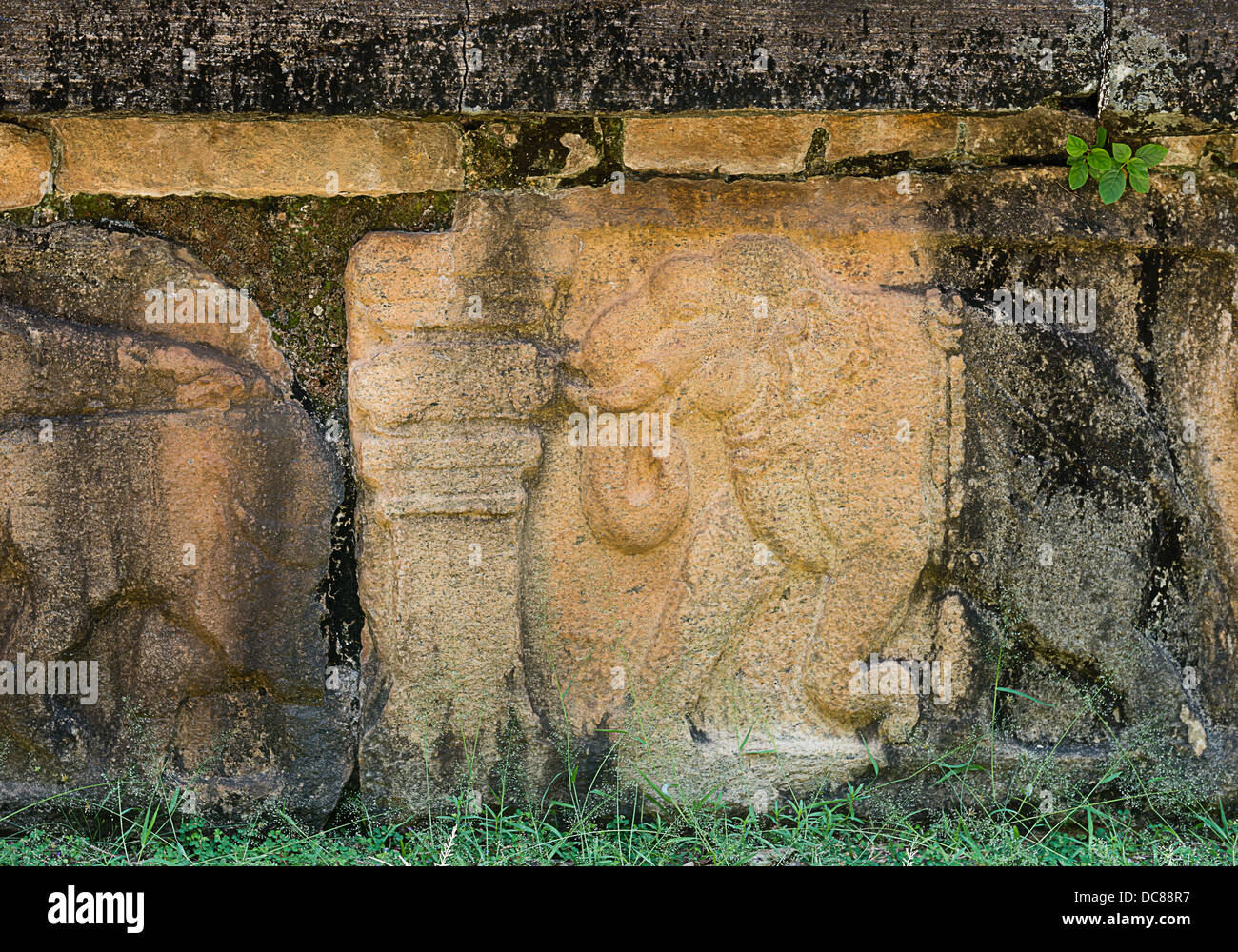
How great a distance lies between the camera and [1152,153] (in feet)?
8.45

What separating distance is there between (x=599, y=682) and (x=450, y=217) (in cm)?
119

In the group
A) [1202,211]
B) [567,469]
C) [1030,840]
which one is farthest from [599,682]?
[1202,211]

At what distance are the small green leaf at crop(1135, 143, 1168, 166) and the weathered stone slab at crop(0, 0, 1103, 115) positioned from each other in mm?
241

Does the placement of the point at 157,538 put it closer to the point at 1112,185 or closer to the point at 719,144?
the point at 719,144

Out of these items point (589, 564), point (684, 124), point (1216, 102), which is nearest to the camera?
point (1216, 102)

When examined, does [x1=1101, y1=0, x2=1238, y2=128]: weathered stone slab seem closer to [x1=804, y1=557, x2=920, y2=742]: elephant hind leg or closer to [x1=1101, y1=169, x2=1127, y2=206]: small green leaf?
[x1=1101, y1=169, x2=1127, y2=206]: small green leaf

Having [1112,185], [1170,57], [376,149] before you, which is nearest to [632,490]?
[376,149]

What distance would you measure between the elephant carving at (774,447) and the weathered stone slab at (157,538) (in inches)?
30.1

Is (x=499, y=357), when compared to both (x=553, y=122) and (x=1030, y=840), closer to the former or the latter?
(x=553, y=122)

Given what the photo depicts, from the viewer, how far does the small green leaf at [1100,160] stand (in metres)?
2.60

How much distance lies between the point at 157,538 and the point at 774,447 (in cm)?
149

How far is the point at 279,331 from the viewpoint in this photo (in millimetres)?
2783

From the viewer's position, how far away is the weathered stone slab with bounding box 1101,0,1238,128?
2430mm

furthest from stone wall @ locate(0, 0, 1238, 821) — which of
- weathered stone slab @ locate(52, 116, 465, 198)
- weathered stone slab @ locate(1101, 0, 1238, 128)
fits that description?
weathered stone slab @ locate(1101, 0, 1238, 128)
